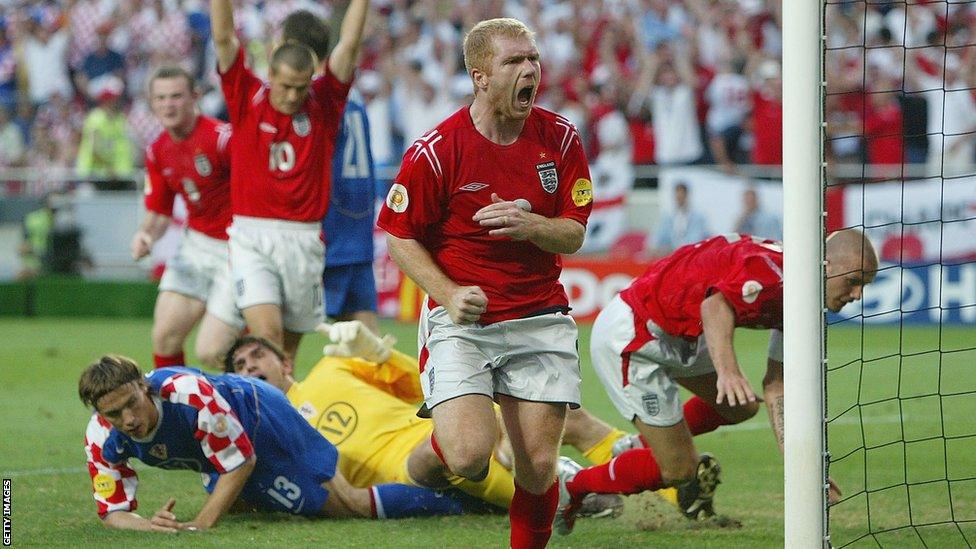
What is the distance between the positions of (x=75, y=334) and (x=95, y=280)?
86.7 inches

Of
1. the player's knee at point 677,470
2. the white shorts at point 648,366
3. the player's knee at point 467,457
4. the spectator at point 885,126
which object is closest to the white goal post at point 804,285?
the player's knee at point 467,457

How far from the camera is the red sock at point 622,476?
20.1 feet

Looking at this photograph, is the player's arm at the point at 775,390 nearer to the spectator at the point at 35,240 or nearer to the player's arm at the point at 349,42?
the player's arm at the point at 349,42

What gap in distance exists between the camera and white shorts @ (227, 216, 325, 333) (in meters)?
7.89

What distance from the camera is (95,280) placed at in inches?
689

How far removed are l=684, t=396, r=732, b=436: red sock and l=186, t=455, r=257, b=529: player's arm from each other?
2.15m

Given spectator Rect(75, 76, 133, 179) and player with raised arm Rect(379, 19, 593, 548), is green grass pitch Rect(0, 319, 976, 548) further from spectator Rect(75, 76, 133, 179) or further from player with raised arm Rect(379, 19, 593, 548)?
spectator Rect(75, 76, 133, 179)

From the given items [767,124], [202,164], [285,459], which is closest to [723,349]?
[285,459]

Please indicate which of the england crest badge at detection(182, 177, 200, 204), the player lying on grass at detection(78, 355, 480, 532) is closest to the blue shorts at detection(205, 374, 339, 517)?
the player lying on grass at detection(78, 355, 480, 532)

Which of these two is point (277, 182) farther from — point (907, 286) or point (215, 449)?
point (907, 286)

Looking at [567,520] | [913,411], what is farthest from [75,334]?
[567,520]

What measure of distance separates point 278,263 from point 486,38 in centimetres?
321

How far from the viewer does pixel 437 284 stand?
5027 mm

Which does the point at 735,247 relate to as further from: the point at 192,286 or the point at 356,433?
the point at 192,286
